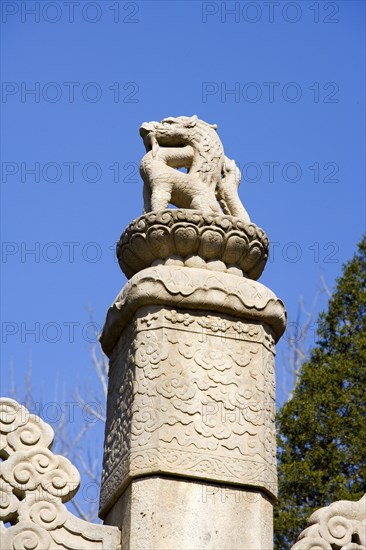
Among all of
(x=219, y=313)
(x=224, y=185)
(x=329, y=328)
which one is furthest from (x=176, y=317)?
(x=329, y=328)

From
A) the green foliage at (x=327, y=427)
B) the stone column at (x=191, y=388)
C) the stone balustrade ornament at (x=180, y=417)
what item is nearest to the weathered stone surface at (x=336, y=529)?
the stone balustrade ornament at (x=180, y=417)

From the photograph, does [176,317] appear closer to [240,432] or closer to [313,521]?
[240,432]

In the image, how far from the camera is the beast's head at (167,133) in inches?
243

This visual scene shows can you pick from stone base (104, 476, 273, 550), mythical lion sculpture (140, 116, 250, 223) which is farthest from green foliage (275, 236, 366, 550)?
stone base (104, 476, 273, 550)

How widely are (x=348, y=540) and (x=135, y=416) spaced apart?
3.79 feet

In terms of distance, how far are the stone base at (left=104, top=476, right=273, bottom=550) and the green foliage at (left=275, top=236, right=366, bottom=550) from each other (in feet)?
18.6

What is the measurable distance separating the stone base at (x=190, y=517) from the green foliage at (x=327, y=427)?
5674 millimetres

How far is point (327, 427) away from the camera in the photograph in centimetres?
1135

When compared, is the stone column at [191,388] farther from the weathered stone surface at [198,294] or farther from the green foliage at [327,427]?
the green foliage at [327,427]

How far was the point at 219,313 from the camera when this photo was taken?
5.55 meters

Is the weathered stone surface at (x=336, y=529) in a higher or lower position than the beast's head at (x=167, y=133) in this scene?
lower

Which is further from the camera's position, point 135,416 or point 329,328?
point 329,328

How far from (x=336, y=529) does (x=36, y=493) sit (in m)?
1.41

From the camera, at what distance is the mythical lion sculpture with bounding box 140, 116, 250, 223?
19.6ft
